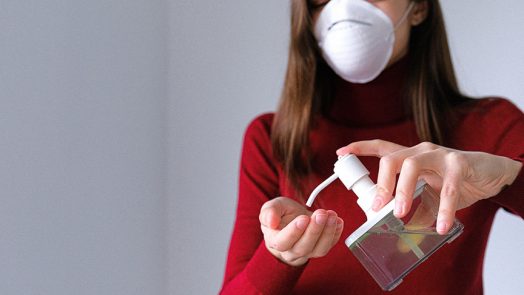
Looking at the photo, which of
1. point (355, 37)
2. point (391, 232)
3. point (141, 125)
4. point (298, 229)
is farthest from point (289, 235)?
point (141, 125)

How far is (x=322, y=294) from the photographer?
95 cm

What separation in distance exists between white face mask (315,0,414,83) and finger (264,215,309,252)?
0.32m

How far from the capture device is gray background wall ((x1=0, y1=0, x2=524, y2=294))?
1.07m

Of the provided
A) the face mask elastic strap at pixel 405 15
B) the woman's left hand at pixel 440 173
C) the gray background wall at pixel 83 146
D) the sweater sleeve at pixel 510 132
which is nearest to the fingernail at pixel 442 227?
the woman's left hand at pixel 440 173

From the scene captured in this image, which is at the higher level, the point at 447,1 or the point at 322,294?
the point at 447,1

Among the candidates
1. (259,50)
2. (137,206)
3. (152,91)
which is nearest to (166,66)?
(152,91)

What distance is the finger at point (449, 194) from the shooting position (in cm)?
59

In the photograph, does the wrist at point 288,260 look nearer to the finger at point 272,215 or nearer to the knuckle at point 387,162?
the finger at point 272,215

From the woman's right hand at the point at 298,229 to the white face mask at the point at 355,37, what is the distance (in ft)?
0.88

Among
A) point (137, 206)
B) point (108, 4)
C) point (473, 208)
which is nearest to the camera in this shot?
point (473, 208)

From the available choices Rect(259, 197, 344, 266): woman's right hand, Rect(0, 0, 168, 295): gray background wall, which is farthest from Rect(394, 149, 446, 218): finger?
Rect(0, 0, 168, 295): gray background wall

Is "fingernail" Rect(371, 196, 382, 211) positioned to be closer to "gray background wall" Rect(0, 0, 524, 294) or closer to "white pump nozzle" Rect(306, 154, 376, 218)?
"white pump nozzle" Rect(306, 154, 376, 218)

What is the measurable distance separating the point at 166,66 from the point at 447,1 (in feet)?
1.83

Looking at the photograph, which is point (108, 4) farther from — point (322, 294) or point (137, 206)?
point (322, 294)
